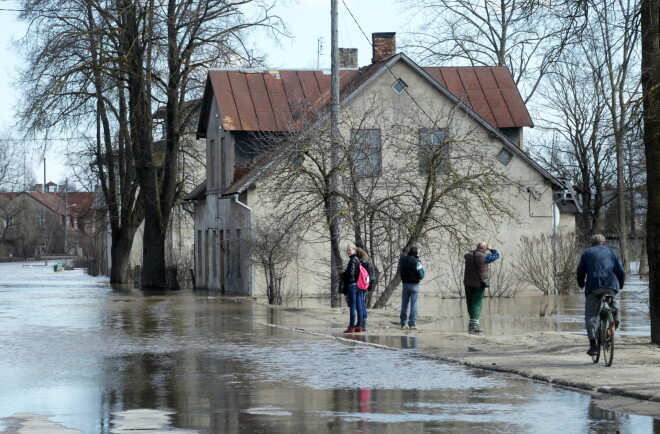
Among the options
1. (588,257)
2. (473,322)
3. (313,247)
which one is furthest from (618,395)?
(313,247)

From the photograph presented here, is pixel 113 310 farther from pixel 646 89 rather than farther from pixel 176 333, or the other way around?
Answer: pixel 646 89

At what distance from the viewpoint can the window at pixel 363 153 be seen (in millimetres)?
26219

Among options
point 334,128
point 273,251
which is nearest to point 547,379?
point 334,128

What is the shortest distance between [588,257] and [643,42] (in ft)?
12.0

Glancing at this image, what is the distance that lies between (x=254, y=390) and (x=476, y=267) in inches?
350

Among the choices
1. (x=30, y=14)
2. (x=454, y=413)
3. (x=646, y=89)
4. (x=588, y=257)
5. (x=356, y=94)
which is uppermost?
(x=30, y=14)

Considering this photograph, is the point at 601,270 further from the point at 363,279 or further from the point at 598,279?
the point at 363,279

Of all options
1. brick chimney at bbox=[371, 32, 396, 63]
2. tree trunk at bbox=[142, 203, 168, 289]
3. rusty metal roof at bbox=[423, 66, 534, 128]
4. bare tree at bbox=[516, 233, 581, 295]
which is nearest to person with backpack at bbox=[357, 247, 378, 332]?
bare tree at bbox=[516, 233, 581, 295]

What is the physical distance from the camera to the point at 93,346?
1866cm

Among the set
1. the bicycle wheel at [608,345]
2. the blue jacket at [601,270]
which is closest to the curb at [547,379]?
the bicycle wheel at [608,345]

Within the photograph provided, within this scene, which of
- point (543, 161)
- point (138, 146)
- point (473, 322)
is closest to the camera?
point (473, 322)

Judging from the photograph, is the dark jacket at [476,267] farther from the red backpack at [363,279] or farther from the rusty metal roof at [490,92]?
the rusty metal roof at [490,92]

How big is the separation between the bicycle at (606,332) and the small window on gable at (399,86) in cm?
2275

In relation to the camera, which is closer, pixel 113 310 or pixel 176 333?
pixel 176 333
